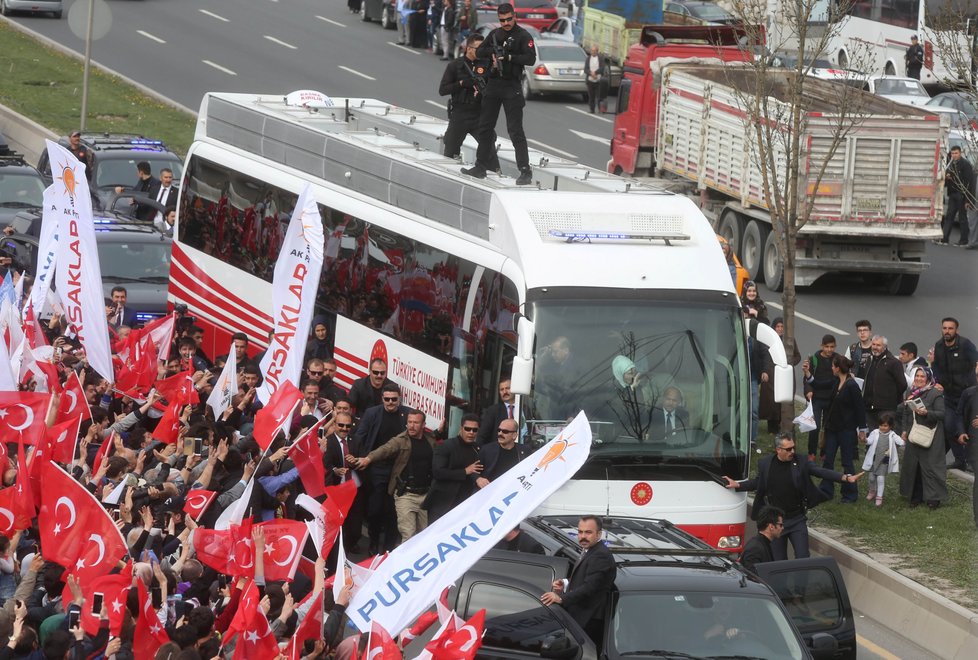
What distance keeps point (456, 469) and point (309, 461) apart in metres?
1.45

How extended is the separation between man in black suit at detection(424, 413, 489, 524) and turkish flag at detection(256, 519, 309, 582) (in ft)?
10.1

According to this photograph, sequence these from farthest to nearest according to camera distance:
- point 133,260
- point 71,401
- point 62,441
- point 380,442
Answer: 1. point 133,260
2. point 380,442
3. point 71,401
4. point 62,441

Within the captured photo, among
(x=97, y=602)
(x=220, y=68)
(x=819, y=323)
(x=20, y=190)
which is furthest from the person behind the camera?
(x=220, y=68)

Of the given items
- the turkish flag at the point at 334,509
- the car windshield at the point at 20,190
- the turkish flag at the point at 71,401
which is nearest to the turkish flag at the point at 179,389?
the turkish flag at the point at 71,401

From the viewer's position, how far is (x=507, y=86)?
15938mm

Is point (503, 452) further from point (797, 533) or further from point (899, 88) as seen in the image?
point (899, 88)

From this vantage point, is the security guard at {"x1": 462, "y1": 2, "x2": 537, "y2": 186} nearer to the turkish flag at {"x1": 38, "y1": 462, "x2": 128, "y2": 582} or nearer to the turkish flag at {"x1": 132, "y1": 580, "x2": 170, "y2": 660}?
the turkish flag at {"x1": 38, "y1": 462, "x2": 128, "y2": 582}

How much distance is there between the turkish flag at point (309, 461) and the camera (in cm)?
1214

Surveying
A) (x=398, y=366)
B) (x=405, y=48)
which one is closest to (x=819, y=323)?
(x=398, y=366)

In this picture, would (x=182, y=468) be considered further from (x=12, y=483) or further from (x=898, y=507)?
(x=898, y=507)

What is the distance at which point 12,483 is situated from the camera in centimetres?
1152

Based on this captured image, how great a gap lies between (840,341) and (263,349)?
868cm

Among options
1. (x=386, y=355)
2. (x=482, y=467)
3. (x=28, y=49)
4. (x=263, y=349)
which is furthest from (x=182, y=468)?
(x=28, y=49)

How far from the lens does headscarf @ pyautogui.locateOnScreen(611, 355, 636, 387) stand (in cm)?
1284
